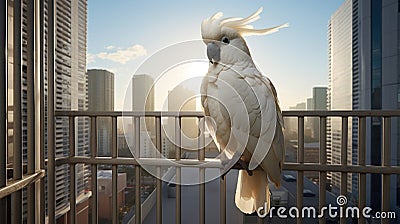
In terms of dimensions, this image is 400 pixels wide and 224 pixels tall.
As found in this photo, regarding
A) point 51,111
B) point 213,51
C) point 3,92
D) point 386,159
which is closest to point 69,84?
point 51,111

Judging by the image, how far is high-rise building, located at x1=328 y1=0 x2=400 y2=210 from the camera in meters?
1.67

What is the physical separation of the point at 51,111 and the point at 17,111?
0.45m

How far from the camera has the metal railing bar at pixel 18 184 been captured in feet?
2.74

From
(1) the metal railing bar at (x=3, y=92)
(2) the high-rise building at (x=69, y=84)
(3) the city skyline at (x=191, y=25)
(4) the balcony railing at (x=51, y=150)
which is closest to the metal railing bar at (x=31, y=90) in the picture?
(4) the balcony railing at (x=51, y=150)

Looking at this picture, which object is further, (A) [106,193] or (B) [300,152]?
(A) [106,193]

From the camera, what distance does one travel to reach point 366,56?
173cm

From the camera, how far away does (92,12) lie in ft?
5.52

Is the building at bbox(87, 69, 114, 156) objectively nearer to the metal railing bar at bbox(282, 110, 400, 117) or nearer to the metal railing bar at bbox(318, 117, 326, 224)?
the metal railing bar at bbox(282, 110, 400, 117)

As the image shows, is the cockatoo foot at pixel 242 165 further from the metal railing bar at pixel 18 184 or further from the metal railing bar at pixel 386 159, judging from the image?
the metal railing bar at pixel 18 184

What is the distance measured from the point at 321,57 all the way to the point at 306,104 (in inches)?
12.3

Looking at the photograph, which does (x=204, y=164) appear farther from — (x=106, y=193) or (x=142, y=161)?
(x=106, y=193)

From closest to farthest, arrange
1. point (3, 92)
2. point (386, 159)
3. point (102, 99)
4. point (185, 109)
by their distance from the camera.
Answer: point (3, 92)
point (386, 159)
point (185, 109)
point (102, 99)

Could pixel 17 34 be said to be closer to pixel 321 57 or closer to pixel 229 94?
pixel 229 94

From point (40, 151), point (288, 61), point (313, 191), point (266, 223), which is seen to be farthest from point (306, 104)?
point (40, 151)
